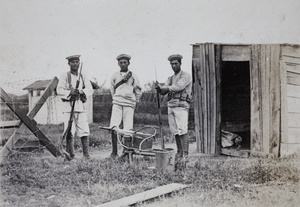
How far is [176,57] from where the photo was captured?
5930 mm

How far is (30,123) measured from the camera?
18.5 ft

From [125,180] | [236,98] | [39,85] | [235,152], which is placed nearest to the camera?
[125,180]

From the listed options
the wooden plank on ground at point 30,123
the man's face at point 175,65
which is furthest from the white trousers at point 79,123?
the man's face at point 175,65

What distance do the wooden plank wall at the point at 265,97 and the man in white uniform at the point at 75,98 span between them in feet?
10.2

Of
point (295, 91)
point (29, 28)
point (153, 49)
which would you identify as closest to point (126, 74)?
point (153, 49)

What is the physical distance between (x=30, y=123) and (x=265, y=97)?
4160 mm

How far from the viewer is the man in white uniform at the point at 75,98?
237 inches

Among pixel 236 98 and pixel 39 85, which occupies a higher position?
pixel 39 85

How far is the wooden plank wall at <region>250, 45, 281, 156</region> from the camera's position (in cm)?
593

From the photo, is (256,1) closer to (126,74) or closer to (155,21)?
(155,21)

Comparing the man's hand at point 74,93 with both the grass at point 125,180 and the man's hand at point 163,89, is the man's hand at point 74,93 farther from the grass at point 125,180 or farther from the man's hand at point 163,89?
the man's hand at point 163,89

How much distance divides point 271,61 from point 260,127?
3.99ft

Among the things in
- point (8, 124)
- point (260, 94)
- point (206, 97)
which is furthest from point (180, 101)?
point (8, 124)

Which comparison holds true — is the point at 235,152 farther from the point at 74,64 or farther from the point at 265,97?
the point at 74,64
